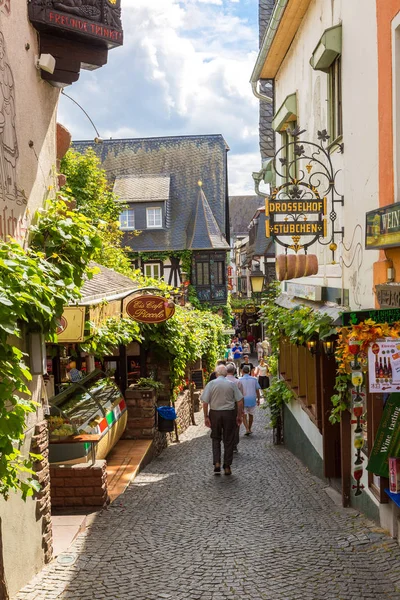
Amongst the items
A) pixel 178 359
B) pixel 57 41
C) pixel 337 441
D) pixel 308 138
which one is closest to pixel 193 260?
pixel 178 359

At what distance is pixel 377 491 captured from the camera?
290 inches

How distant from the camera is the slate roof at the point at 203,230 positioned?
130 feet

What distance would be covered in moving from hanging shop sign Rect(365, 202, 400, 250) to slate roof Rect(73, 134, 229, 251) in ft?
107

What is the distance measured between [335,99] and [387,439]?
5458 mm

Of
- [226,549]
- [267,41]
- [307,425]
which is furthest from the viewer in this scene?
[267,41]

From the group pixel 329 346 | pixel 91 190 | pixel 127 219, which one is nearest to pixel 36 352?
Result: pixel 329 346

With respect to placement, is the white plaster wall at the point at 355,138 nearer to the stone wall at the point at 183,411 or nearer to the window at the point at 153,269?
the stone wall at the point at 183,411

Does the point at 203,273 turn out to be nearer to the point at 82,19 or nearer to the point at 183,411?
the point at 183,411

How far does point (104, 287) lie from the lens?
12.1m

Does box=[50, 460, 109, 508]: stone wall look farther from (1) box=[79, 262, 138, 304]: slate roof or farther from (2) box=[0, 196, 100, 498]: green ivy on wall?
(2) box=[0, 196, 100, 498]: green ivy on wall

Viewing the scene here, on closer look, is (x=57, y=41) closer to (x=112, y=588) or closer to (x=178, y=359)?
(x=112, y=588)

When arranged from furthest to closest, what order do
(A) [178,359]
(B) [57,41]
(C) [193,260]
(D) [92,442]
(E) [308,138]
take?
(C) [193,260] → (A) [178,359] → (E) [308,138] → (D) [92,442] → (B) [57,41]

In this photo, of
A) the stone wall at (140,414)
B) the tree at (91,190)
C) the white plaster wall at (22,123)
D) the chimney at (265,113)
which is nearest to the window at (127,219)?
the tree at (91,190)

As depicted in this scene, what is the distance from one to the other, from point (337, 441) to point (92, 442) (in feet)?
10.8
